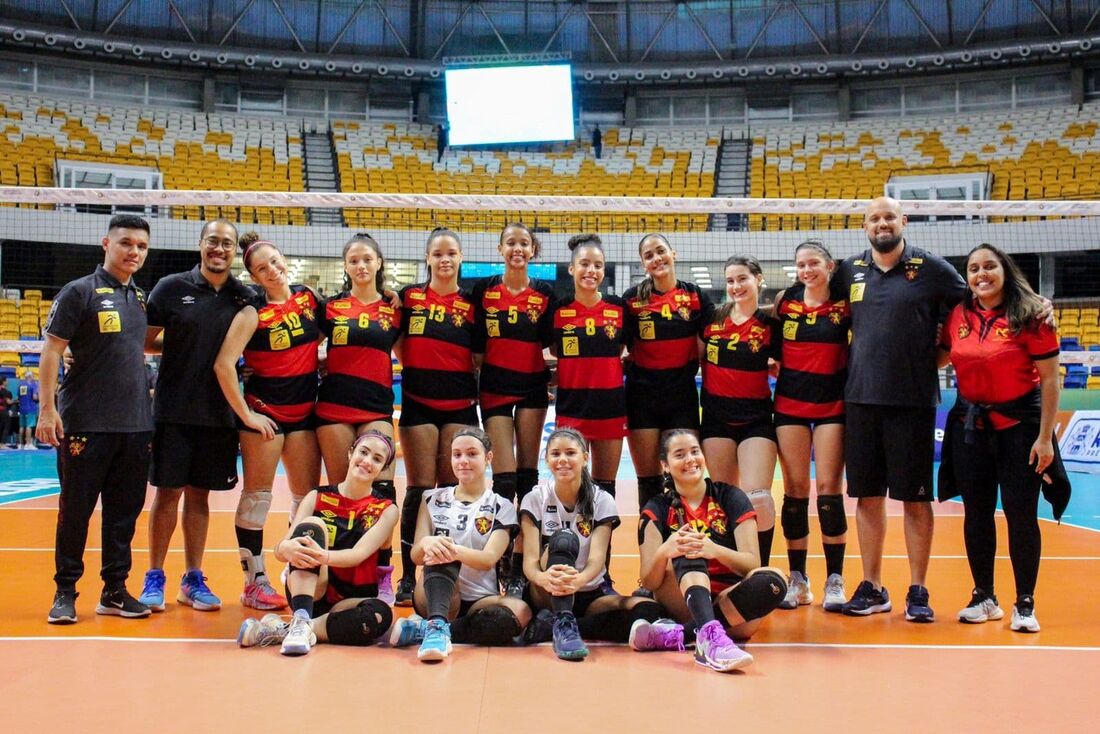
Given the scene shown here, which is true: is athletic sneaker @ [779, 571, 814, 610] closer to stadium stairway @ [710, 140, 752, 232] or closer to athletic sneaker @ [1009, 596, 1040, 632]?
athletic sneaker @ [1009, 596, 1040, 632]

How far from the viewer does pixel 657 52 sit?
87.1 feet

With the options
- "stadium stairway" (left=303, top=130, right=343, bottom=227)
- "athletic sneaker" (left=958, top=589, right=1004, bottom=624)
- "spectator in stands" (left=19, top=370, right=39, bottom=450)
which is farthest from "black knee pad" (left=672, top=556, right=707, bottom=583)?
"stadium stairway" (left=303, top=130, right=343, bottom=227)

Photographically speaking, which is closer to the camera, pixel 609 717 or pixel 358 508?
pixel 609 717

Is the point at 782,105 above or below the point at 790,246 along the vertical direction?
above

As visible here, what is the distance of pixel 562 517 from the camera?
434 cm

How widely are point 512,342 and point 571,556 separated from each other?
1.50 metres

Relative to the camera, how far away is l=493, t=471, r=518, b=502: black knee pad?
4930mm

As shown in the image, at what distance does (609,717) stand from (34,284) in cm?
2214

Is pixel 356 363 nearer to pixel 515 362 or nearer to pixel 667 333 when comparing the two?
pixel 515 362

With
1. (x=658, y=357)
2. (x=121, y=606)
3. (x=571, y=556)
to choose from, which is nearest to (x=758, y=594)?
(x=571, y=556)

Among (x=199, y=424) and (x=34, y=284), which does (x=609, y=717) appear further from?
(x=34, y=284)

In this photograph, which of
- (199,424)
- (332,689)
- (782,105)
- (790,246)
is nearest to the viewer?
(332,689)

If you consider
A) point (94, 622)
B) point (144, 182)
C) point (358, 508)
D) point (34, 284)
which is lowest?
point (94, 622)

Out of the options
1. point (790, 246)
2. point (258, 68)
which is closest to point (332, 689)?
point (790, 246)
